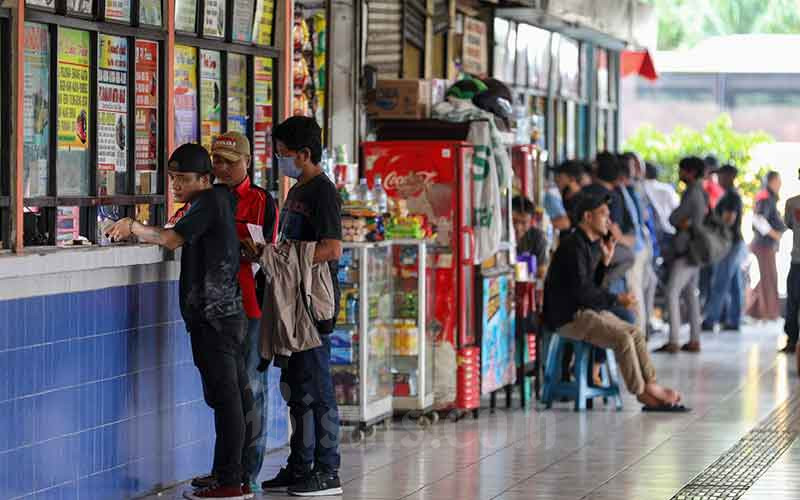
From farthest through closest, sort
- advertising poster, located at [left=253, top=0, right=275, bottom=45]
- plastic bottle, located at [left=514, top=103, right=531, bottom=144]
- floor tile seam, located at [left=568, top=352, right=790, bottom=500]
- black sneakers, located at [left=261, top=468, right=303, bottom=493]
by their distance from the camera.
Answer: plastic bottle, located at [left=514, top=103, right=531, bottom=144] → advertising poster, located at [left=253, top=0, right=275, bottom=45] → floor tile seam, located at [left=568, top=352, right=790, bottom=500] → black sneakers, located at [left=261, top=468, right=303, bottom=493]

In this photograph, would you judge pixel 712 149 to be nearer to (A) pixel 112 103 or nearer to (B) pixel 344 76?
(B) pixel 344 76

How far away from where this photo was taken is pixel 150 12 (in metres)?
9.58

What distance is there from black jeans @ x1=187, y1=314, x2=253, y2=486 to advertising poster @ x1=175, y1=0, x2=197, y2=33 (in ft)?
5.90

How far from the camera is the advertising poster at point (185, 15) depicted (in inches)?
391

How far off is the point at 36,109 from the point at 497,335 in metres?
5.58

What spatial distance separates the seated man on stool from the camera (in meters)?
12.9

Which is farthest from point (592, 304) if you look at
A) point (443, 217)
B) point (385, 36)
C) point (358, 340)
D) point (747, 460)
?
point (385, 36)

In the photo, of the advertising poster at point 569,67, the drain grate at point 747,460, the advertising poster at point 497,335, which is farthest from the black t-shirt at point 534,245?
the advertising poster at point 569,67

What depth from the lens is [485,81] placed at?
44.2 feet

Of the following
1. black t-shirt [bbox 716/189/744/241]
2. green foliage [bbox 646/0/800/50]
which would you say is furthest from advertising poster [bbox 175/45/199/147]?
green foliage [bbox 646/0/800/50]

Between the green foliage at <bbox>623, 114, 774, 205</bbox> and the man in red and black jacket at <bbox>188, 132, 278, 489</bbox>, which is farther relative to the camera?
the green foliage at <bbox>623, 114, 774, 205</bbox>

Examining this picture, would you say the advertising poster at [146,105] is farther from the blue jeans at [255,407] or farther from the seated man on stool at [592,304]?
the seated man on stool at [592,304]

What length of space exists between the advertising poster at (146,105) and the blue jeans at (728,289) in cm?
1141

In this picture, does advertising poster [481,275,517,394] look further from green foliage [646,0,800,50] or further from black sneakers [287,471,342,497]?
green foliage [646,0,800,50]
